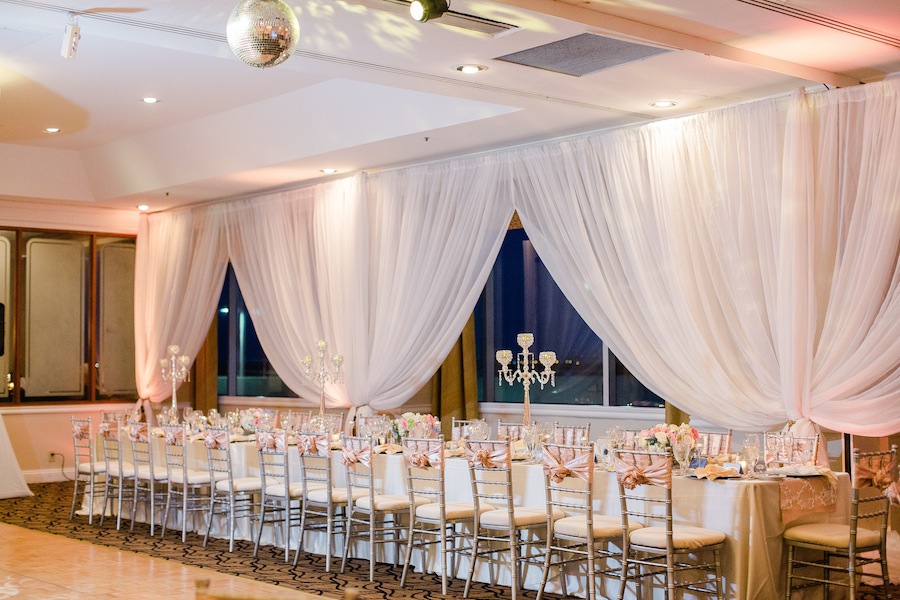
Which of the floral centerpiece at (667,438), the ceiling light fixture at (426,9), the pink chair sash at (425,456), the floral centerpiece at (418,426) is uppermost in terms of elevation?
the ceiling light fixture at (426,9)

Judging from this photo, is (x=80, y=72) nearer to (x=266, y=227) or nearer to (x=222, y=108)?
(x=222, y=108)

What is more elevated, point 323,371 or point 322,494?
point 323,371

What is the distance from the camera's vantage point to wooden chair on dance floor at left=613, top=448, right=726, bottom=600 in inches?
230

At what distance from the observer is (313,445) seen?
8.05 metres

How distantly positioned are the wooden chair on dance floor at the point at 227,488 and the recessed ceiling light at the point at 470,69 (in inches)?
148

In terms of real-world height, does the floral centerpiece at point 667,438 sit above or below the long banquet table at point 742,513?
above

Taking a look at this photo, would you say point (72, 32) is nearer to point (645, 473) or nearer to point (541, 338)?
point (645, 473)

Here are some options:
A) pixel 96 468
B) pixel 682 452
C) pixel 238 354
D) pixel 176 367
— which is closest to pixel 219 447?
pixel 96 468

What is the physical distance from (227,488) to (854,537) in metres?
5.05

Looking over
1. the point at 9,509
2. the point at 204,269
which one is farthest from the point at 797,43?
the point at 9,509

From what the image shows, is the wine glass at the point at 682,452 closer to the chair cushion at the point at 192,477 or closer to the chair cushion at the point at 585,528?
the chair cushion at the point at 585,528

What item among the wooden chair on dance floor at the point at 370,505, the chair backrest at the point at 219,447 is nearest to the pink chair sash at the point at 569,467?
the wooden chair on dance floor at the point at 370,505

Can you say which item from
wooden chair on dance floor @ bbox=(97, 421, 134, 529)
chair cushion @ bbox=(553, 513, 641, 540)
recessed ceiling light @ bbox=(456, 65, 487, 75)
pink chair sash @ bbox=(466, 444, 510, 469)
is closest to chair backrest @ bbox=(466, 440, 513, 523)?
pink chair sash @ bbox=(466, 444, 510, 469)

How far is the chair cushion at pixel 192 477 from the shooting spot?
9266 mm
